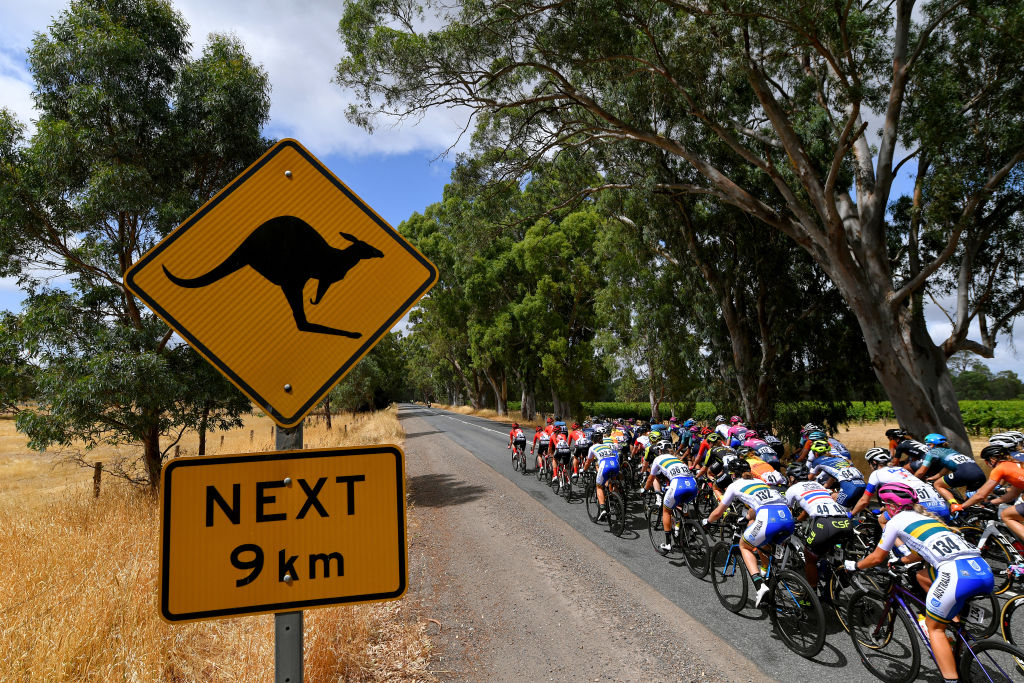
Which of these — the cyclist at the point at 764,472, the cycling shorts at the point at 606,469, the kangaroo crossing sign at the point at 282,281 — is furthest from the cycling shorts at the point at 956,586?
the cycling shorts at the point at 606,469

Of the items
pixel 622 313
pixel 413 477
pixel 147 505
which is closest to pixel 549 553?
pixel 147 505

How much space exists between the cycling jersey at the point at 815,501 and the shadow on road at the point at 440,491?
825 centimetres

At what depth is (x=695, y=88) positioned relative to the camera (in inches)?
589

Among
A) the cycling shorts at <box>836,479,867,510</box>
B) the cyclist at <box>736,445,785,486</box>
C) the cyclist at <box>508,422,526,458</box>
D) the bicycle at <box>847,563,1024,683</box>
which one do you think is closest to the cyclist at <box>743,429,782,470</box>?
the cyclist at <box>736,445,785,486</box>

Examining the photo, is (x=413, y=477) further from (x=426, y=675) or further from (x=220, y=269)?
(x=220, y=269)

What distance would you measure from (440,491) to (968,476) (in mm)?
11017

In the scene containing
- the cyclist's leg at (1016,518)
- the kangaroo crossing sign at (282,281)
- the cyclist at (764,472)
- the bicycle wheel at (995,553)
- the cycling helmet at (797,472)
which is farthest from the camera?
the cycling helmet at (797,472)

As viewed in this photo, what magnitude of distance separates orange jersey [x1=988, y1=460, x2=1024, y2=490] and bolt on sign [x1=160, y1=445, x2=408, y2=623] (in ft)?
24.9

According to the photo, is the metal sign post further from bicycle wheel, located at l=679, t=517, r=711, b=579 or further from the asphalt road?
bicycle wheel, located at l=679, t=517, r=711, b=579

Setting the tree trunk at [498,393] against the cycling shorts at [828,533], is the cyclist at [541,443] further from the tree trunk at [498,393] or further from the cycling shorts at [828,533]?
the tree trunk at [498,393]

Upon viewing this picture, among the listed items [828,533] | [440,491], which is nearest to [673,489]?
[828,533]

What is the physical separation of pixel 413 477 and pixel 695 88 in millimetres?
14094

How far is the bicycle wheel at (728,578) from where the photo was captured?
6.33 metres

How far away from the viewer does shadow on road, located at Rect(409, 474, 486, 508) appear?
13152 mm
